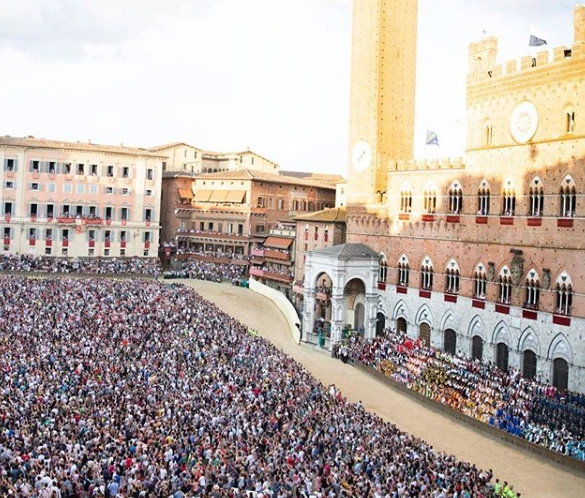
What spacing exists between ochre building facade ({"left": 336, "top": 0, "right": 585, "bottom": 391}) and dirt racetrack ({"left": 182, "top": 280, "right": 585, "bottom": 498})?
6.79 metres

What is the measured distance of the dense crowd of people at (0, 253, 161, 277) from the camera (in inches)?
2379

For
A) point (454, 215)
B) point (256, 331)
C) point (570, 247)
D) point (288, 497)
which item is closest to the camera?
point (288, 497)

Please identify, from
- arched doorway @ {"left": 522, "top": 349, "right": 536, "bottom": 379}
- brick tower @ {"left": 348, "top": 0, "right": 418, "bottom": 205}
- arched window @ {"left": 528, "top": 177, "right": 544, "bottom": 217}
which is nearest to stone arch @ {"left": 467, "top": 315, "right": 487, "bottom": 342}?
arched doorway @ {"left": 522, "top": 349, "right": 536, "bottom": 379}

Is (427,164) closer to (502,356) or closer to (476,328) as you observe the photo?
(476,328)

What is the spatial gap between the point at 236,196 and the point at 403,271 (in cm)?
2692

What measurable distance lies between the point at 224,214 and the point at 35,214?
18.1 m

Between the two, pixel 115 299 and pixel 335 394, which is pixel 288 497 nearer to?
pixel 335 394

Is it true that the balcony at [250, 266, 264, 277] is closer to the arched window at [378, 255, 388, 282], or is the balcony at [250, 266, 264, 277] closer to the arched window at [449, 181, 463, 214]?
the arched window at [378, 255, 388, 282]

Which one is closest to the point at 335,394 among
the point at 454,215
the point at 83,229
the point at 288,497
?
the point at 288,497

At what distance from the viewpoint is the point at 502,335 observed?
41.6 m

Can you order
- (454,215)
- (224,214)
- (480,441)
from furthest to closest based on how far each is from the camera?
(224,214) < (454,215) < (480,441)

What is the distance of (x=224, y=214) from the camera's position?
73.4 meters

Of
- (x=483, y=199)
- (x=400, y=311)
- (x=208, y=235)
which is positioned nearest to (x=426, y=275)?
(x=400, y=311)

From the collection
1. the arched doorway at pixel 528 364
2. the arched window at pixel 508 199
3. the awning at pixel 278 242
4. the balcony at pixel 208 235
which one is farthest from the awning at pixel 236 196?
the arched doorway at pixel 528 364
